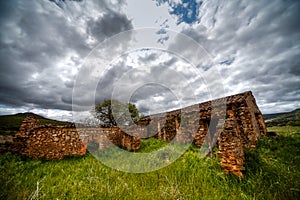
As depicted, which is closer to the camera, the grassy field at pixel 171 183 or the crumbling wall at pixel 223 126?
the grassy field at pixel 171 183

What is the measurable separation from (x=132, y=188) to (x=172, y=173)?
1506mm

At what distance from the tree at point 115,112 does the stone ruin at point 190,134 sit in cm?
2190

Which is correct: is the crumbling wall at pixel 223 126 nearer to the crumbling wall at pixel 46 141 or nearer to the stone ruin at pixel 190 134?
the stone ruin at pixel 190 134

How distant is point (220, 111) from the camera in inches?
362

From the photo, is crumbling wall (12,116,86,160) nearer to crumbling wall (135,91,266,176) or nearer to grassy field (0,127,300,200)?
grassy field (0,127,300,200)

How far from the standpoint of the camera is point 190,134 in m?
10.8

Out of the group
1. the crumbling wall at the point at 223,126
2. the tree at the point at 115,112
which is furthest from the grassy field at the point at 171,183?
the tree at the point at 115,112

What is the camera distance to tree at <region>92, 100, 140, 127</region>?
33.8 meters

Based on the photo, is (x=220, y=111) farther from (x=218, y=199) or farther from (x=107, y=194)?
(x=107, y=194)

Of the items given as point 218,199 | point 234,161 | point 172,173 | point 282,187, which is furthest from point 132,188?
point 282,187

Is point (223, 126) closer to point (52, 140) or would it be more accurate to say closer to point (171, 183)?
point (171, 183)

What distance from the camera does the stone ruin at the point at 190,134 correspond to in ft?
16.4

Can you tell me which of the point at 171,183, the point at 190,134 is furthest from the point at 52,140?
the point at 190,134

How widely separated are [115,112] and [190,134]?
2536 centimetres
